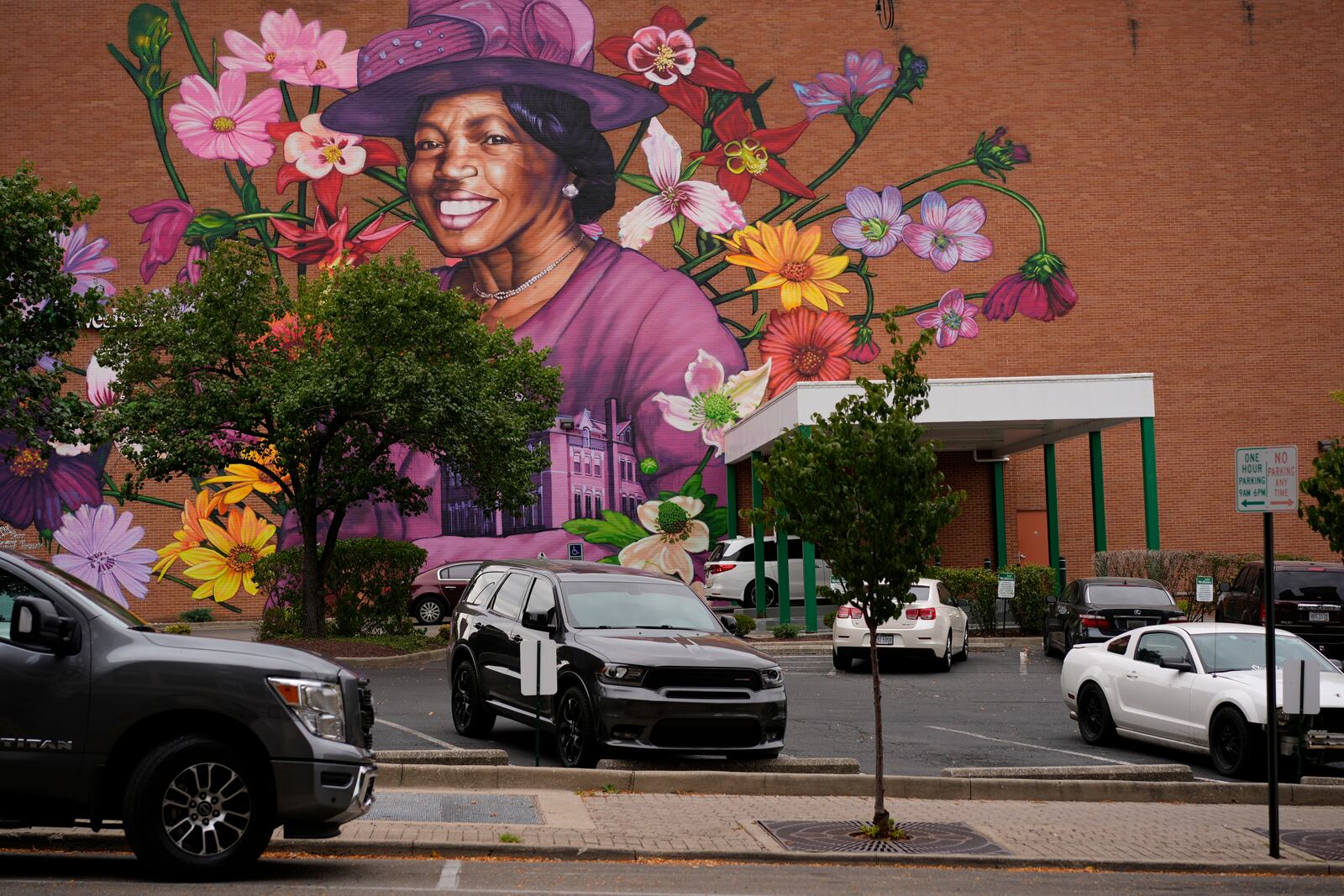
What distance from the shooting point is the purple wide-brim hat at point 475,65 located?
37.3 metres

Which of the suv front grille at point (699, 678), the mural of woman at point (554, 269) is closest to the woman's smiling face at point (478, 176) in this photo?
the mural of woman at point (554, 269)

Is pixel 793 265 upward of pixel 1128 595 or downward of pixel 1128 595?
upward

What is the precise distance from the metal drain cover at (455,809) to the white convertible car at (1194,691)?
22.0 feet

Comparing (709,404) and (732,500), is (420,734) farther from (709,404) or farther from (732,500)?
(709,404)

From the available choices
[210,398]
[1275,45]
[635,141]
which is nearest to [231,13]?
[635,141]

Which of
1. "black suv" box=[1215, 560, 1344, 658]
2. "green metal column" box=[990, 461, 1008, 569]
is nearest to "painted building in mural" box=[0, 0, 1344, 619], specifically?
"green metal column" box=[990, 461, 1008, 569]

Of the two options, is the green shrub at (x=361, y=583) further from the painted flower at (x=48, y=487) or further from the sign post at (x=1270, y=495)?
the sign post at (x=1270, y=495)

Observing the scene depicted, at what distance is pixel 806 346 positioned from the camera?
3684 cm

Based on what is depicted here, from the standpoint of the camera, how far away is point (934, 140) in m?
37.9

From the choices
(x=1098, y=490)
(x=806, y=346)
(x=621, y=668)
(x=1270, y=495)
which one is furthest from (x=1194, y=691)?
(x=806, y=346)

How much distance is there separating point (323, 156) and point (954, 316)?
58.2 feet

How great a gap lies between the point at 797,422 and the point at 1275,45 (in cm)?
2117

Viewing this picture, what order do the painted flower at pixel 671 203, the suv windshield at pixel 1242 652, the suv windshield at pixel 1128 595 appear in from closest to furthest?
the suv windshield at pixel 1242 652
the suv windshield at pixel 1128 595
the painted flower at pixel 671 203

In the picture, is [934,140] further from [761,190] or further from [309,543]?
[309,543]
